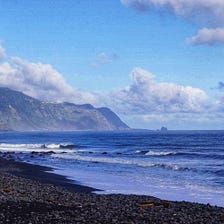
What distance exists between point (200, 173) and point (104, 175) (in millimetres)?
8470

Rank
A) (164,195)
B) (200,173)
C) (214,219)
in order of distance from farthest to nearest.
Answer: (200,173), (164,195), (214,219)

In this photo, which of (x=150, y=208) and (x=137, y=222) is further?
(x=150, y=208)

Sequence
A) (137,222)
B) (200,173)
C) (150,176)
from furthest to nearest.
Result: (200,173), (150,176), (137,222)

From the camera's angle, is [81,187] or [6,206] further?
[81,187]

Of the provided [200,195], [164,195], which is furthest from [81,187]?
[200,195]

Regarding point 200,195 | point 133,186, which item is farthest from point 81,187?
point 200,195

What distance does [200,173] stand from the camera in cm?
→ 3847

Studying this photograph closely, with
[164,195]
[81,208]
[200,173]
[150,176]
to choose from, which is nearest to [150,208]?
[81,208]

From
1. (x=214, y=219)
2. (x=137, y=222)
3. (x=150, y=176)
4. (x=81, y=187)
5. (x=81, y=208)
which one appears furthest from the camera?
(x=150, y=176)

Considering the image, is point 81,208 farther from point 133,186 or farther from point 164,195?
point 133,186

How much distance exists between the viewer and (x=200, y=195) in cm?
2552

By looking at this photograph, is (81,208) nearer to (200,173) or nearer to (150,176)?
(150,176)

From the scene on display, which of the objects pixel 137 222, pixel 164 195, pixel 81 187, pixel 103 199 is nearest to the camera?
pixel 137 222

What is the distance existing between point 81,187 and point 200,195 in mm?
7640
